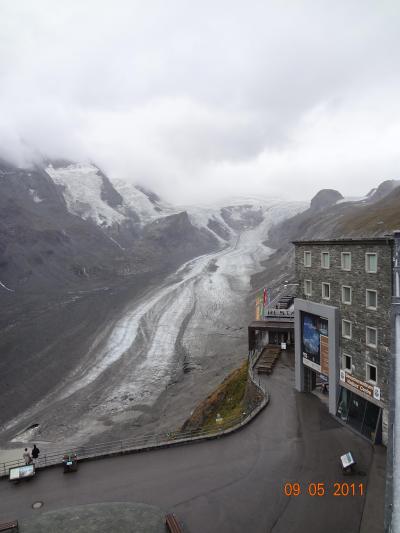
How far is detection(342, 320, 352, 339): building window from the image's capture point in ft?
75.9

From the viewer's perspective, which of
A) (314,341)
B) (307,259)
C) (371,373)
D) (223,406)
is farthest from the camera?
(223,406)

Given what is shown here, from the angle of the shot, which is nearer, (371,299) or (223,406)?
(371,299)

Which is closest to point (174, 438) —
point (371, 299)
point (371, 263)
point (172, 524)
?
point (172, 524)

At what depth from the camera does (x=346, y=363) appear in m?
23.5

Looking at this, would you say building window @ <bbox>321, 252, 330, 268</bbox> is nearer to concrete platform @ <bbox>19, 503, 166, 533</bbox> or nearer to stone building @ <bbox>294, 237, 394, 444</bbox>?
stone building @ <bbox>294, 237, 394, 444</bbox>

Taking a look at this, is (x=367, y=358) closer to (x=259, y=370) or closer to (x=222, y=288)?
(x=259, y=370)

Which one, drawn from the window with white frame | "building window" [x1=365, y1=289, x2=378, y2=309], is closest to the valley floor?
the window with white frame

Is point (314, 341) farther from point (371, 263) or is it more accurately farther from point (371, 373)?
point (371, 263)

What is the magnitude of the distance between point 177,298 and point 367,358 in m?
78.0

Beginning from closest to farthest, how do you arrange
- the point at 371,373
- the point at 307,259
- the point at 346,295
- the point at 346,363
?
1. the point at 371,373
2. the point at 346,295
3. the point at 346,363
4. the point at 307,259

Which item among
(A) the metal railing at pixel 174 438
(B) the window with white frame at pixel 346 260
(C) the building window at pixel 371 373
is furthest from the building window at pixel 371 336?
(A) the metal railing at pixel 174 438

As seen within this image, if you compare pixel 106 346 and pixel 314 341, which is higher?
pixel 314 341

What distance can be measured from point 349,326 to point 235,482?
1057 centimetres

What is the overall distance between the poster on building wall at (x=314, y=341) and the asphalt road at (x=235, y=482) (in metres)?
3.79
